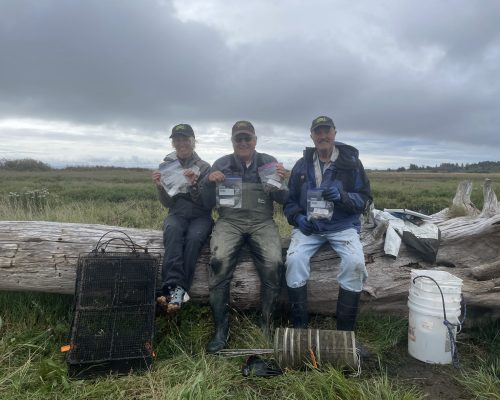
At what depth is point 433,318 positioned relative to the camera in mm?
4000

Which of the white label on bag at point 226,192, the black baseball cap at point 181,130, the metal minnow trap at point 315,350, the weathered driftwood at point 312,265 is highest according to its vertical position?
the black baseball cap at point 181,130

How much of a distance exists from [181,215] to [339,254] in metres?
2.01

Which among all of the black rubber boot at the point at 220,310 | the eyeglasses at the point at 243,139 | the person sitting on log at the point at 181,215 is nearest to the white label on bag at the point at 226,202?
the person sitting on log at the point at 181,215

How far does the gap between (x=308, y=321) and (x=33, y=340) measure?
3.05 m

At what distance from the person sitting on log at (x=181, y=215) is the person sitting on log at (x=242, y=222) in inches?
7.8

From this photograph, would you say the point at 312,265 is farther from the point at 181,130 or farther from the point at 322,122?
the point at 181,130

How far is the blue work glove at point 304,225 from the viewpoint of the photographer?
15.4 ft

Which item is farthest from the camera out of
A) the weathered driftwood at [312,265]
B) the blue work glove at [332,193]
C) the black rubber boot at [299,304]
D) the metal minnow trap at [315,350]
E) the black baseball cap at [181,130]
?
the black baseball cap at [181,130]

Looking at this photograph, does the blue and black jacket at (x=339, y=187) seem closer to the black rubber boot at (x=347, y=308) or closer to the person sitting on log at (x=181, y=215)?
the black rubber boot at (x=347, y=308)

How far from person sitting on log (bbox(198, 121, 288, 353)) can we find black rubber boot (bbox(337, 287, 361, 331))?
713 millimetres

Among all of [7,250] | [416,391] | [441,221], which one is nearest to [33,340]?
[7,250]

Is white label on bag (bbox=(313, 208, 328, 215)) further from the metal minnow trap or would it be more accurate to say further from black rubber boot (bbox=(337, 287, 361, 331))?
the metal minnow trap

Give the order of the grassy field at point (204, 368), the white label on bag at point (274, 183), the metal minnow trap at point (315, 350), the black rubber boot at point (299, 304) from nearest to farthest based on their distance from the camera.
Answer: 1. the grassy field at point (204, 368)
2. the metal minnow trap at point (315, 350)
3. the black rubber boot at point (299, 304)
4. the white label on bag at point (274, 183)

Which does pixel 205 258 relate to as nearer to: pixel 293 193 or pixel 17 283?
pixel 293 193
